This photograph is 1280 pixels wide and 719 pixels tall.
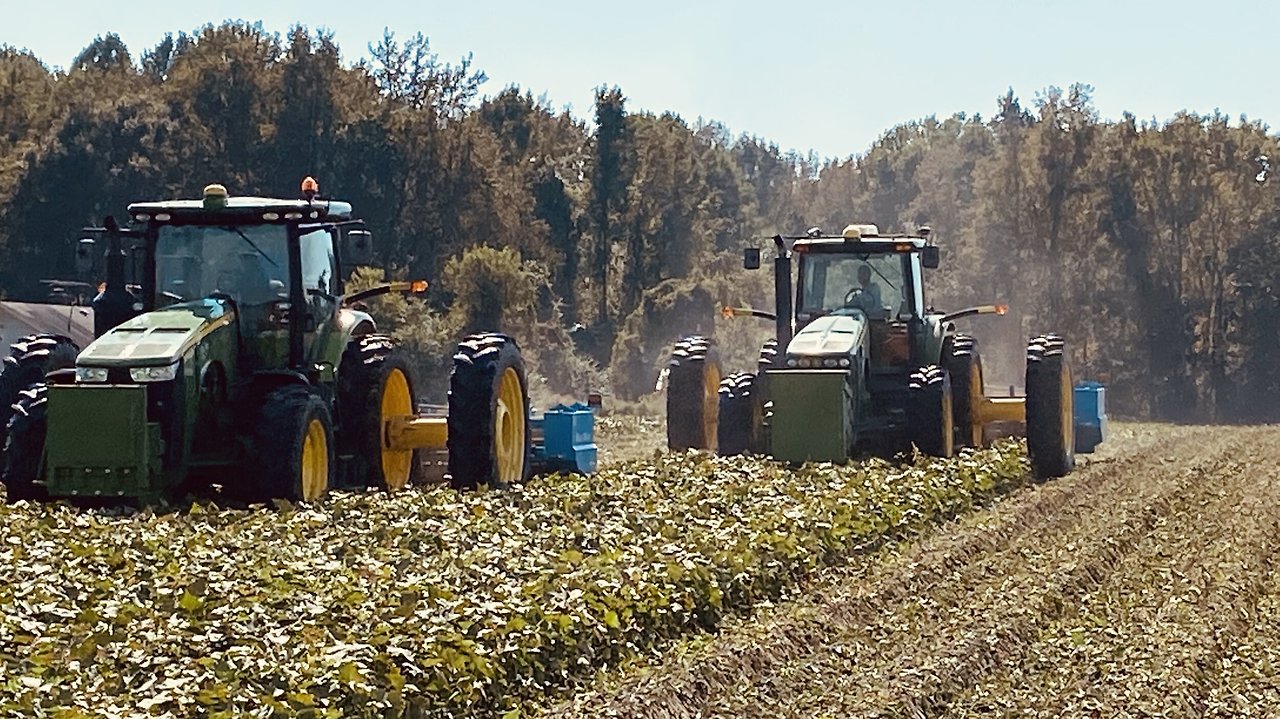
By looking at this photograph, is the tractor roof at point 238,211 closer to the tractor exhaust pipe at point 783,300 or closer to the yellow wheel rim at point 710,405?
the tractor exhaust pipe at point 783,300

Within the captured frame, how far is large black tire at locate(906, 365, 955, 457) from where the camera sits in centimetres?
1652

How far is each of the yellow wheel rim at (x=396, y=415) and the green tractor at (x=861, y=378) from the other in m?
3.61

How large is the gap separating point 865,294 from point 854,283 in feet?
0.56

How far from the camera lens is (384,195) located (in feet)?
152

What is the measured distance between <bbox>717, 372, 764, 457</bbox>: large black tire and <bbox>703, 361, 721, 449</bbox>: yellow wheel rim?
0.90m

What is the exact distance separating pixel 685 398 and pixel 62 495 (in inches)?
336

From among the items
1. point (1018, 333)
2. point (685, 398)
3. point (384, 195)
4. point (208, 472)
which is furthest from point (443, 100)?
point (208, 472)

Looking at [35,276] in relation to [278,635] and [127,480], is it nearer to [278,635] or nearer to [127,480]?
[127,480]

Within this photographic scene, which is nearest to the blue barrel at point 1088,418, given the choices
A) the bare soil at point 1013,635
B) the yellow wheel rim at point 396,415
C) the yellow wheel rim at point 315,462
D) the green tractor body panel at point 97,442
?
the bare soil at point 1013,635

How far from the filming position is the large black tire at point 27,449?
11.5 meters

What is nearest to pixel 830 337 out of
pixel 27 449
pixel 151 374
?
pixel 151 374

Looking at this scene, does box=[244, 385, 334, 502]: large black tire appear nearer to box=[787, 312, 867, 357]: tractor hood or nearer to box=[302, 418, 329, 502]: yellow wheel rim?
box=[302, 418, 329, 502]: yellow wheel rim

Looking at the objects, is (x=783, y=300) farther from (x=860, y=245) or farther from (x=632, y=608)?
(x=632, y=608)

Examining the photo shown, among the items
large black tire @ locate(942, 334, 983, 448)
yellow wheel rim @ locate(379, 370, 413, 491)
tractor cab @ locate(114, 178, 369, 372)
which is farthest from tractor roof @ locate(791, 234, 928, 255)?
tractor cab @ locate(114, 178, 369, 372)
